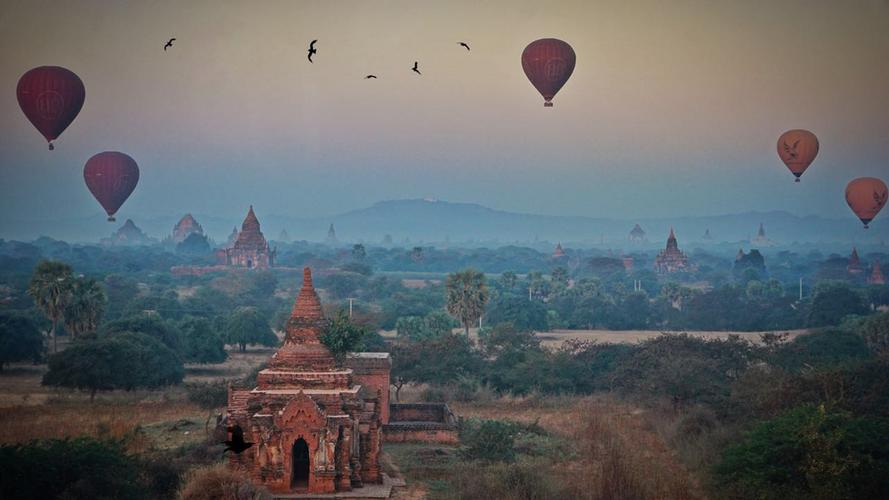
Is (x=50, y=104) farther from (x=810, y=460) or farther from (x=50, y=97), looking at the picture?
(x=810, y=460)

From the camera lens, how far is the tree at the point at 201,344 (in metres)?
50.6

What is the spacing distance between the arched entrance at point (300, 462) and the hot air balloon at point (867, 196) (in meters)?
51.7

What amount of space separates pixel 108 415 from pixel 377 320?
35804 mm

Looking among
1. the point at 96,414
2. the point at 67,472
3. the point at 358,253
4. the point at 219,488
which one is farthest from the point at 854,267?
the point at 67,472

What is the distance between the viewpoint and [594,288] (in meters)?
96.4

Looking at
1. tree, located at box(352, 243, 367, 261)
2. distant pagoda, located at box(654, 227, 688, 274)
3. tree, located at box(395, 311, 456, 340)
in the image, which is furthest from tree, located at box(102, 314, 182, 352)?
distant pagoda, located at box(654, 227, 688, 274)

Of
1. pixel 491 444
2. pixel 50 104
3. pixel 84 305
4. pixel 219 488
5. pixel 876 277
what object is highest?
pixel 50 104

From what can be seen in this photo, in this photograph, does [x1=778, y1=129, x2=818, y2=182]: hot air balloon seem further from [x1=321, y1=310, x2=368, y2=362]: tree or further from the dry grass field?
[x1=321, y1=310, x2=368, y2=362]: tree

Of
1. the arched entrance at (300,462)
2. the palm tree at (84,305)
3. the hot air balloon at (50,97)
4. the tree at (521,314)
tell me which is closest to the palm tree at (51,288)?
the palm tree at (84,305)

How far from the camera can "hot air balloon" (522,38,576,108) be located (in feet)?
142

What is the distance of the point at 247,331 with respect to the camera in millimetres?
57375

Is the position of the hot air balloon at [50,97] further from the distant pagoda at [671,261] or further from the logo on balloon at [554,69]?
the distant pagoda at [671,261]

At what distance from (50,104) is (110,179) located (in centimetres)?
1617

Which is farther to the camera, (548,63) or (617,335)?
(617,335)
